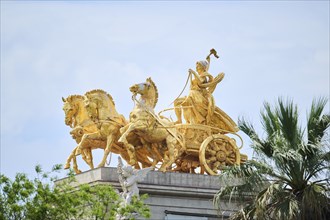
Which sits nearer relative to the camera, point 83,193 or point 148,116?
point 83,193

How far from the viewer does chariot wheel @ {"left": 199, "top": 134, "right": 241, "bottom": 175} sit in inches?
1997

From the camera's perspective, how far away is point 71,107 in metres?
51.2

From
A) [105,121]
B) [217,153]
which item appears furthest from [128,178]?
[217,153]

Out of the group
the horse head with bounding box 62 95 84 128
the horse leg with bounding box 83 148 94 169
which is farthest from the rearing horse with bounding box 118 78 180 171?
the horse head with bounding box 62 95 84 128

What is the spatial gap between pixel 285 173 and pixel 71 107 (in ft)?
31.3

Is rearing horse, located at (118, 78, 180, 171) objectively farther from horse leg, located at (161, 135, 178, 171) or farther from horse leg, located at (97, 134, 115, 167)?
horse leg, located at (97, 134, 115, 167)

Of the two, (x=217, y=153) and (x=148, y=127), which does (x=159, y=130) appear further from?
A: (x=217, y=153)

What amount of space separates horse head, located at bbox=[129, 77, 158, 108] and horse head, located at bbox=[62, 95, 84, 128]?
1805 mm

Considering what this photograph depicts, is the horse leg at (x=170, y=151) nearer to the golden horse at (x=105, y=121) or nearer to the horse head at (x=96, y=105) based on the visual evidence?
the golden horse at (x=105, y=121)

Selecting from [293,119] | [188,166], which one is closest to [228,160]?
[188,166]

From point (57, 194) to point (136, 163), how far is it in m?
8.09

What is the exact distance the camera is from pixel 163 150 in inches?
1993

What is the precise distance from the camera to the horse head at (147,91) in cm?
5047

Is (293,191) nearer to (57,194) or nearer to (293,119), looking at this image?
(293,119)
